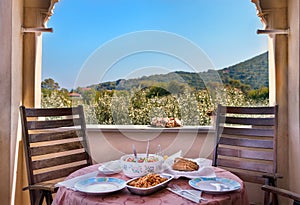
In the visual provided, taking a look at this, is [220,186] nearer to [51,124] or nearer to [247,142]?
[247,142]

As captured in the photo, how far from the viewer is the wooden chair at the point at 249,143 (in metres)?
2.04

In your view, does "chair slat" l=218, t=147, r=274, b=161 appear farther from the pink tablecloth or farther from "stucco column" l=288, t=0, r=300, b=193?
the pink tablecloth

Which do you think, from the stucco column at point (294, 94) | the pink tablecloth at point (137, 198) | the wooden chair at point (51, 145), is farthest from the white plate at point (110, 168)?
the stucco column at point (294, 94)

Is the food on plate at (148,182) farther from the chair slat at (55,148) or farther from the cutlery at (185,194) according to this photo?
the chair slat at (55,148)

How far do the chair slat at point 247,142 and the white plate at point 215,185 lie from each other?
2.69 ft

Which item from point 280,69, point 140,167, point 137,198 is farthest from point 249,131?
point 137,198

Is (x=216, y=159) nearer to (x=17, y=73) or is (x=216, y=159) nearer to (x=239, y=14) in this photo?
(x=239, y=14)

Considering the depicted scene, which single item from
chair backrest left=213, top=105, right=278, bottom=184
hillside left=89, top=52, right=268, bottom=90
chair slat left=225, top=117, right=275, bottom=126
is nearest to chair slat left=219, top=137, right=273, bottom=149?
A: chair backrest left=213, top=105, right=278, bottom=184

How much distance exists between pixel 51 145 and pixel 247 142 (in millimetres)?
1664

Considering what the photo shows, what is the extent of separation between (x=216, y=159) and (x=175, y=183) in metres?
0.96

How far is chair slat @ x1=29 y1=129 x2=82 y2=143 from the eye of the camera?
6.57 ft

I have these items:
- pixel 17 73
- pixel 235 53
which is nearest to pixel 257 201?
pixel 235 53

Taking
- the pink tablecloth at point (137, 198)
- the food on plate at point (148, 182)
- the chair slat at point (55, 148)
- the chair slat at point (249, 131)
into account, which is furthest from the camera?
the chair slat at point (249, 131)

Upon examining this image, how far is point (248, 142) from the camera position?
2.12 meters
